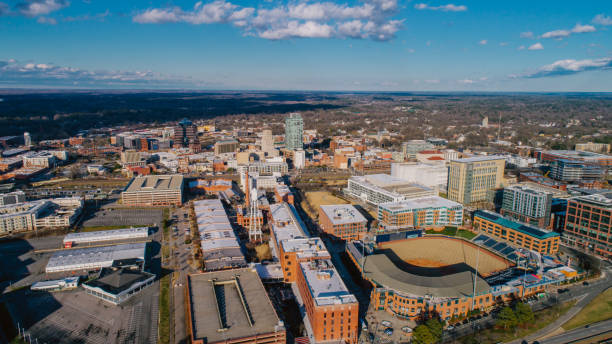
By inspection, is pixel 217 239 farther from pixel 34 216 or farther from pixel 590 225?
pixel 590 225

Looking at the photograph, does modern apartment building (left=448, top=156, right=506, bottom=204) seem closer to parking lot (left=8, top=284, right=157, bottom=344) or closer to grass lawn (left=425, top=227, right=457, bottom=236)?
grass lawn (left=425, top=227, right=457, bottom=236)

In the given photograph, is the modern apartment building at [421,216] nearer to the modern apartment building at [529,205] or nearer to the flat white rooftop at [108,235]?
the modern apartment building at [529,205]

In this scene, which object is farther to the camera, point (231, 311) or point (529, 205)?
point (529, 205)

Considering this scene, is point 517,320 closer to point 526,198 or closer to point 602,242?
point 602,242

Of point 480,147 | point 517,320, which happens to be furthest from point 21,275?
point 480,147

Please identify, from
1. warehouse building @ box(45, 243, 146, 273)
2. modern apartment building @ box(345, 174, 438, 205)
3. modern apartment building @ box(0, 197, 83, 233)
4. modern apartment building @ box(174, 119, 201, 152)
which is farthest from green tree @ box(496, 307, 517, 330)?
modern apartment building @ box(174, 119, 201, 152)

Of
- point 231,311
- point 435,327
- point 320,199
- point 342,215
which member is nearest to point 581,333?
point 435,327
